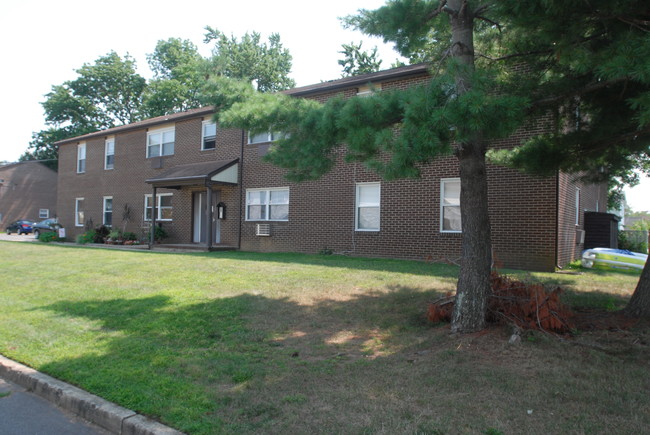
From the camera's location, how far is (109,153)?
23328 millimetres

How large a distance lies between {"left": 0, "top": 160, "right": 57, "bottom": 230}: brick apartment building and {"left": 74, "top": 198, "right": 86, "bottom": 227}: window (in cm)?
2418

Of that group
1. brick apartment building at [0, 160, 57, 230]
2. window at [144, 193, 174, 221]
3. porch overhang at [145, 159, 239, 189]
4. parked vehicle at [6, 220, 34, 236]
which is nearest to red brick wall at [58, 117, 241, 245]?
window at [144, 193, 174, 221]

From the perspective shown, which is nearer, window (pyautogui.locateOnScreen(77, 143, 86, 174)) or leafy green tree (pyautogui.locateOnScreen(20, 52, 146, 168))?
window (pyautogui.locateOnScreen(77, 143, 86, 174))

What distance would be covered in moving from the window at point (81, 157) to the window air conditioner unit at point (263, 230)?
13.7 m

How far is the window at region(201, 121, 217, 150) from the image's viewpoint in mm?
18781

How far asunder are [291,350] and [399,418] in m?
2.07

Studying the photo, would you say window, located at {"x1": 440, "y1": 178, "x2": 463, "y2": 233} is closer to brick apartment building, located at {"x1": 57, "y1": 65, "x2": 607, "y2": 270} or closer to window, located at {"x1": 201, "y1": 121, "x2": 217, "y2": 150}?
brick apartment building, located at {"x1": 57, "y1": 65, "x2": 607, "y2": 270}

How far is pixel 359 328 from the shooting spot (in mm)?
6129

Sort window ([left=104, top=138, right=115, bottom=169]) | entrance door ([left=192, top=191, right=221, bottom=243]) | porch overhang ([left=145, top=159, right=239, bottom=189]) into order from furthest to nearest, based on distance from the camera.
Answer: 1. window ([left=104, top=138, right=115, bottom=169])
2. entrance door ([left=192, top=191, right=221, bottom=243])
3. porch overhang ([left=145, top=159, right=239, bottom=189])

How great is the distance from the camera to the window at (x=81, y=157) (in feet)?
81.6

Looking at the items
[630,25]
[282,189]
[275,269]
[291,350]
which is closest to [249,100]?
[291,350]

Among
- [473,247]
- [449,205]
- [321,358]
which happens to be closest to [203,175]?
[449,205]

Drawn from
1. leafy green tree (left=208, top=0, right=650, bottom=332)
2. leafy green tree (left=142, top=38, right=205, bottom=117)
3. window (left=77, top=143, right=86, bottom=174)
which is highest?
leafy green tree (left=142, top=38, right=205, bottom=117)

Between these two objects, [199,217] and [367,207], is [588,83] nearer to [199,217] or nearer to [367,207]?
[367,207]
